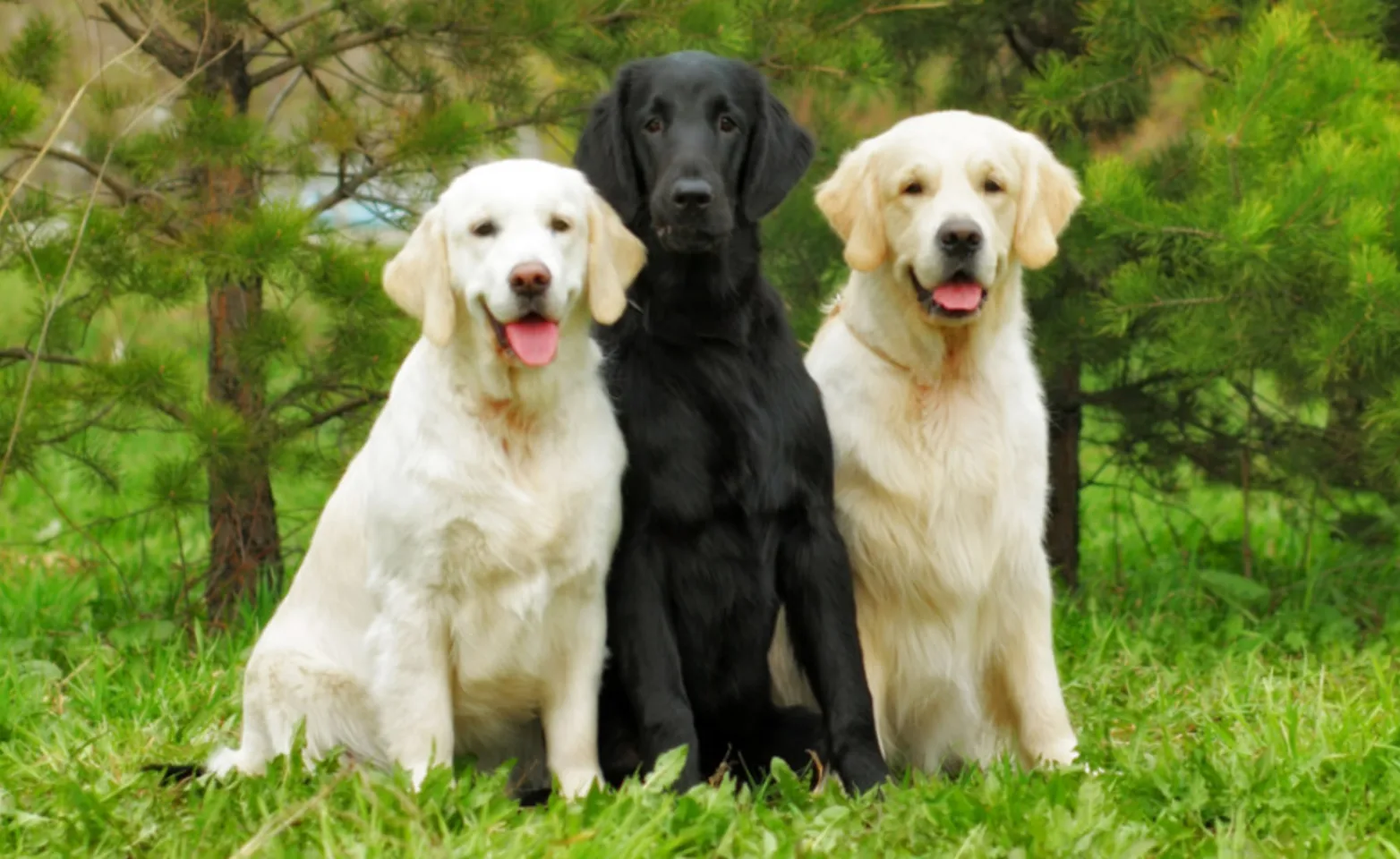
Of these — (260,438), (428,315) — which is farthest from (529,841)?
(260,438)

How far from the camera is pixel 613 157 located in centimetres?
363

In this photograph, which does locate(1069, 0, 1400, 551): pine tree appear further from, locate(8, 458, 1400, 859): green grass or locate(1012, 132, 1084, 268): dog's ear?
locate(1012, 132, 1084, 268): dog's ear

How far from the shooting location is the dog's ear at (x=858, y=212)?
364 cm

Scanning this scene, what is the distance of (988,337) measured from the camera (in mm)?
3701

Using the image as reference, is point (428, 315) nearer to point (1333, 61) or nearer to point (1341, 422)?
Answer: point (1333, 61)

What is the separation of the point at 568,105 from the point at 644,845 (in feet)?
9.12

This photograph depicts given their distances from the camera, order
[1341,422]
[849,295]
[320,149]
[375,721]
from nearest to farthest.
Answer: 1. [375,721]
2. [849,295]
3. [320,149]
4. [1341,422]

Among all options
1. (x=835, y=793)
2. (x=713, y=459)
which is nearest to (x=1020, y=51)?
(x=713, y=459)

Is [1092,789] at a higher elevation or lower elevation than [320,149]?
lower

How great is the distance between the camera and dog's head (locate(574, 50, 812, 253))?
350 centimetres

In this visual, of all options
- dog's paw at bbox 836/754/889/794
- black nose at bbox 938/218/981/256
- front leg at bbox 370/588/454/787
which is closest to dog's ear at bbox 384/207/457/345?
front leg at bbox 370/588/454/787

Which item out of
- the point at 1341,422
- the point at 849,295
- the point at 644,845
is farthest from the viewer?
the point at 1341,422

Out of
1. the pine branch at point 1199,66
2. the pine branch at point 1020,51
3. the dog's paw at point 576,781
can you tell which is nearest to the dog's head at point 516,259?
the dog's paw at point 576,781

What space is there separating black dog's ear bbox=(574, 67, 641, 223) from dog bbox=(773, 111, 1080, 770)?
1.37ft
